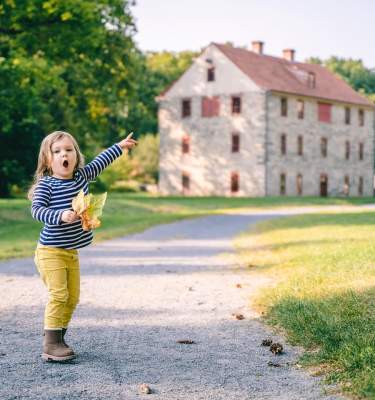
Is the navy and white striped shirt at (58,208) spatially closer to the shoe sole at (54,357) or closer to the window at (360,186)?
the shoe sole at (54,357)

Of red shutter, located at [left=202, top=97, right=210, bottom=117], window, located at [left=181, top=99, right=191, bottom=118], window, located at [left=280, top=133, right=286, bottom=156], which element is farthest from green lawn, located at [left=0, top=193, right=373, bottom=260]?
window, located at [left=181, top=99, right=191, bottom=118]

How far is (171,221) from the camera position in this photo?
78.2 feet

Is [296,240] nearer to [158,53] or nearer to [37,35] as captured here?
[37,35]

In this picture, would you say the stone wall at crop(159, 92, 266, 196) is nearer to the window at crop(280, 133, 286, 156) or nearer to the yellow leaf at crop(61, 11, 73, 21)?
the window at crop(280, 133, 286, 156)

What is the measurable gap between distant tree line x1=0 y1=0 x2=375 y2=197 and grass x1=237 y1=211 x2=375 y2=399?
9767mm

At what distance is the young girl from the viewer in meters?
5.59

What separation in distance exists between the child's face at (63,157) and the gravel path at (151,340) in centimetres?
145

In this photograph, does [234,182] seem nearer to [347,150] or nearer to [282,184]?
[282,184]

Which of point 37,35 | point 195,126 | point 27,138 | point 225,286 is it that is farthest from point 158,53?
point 225,286

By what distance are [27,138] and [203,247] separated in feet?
84.2

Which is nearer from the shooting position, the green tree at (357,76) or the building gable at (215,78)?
the building gable at (215,78)

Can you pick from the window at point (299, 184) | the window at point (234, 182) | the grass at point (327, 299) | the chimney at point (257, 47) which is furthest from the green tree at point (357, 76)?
the grass at point (327, 299)

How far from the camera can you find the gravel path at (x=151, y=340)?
461 cm

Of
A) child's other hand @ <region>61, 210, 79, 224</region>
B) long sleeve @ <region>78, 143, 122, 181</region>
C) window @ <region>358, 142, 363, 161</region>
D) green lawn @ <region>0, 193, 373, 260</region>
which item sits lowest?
green lawn @ <region>0, 193, 373, 260</region>
